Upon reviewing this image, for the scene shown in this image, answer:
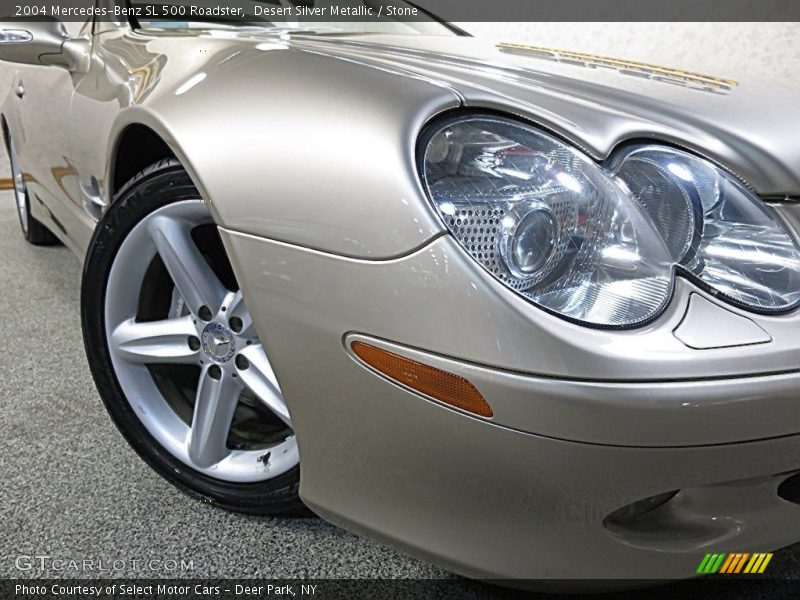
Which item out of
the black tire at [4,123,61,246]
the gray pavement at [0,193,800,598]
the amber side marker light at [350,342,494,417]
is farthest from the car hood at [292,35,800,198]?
the black tire at [4,123,61,246]

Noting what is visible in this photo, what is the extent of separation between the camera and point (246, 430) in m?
1.28

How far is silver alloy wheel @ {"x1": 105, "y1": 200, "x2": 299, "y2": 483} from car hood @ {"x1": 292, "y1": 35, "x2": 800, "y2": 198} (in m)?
0.37

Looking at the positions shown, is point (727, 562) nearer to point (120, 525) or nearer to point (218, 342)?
point (218, 342)

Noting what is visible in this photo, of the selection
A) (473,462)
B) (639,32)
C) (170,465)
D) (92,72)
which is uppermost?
(639,32)

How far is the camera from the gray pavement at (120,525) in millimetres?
1057

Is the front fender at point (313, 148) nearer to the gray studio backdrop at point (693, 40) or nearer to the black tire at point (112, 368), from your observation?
the black tire at point (112, 368)

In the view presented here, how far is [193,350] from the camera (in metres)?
1.16

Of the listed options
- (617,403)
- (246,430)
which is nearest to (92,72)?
(246,430)

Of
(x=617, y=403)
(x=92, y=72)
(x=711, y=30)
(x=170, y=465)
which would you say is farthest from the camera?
(x=711, y=30)

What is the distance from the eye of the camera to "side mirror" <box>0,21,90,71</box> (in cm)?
147

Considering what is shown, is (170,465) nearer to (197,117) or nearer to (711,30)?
(197,117)

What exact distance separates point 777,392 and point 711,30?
3201 millimetres

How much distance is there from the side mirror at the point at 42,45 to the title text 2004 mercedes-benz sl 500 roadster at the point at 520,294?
27.5 inches
